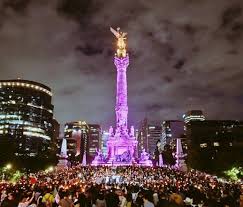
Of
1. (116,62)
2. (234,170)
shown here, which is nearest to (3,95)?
(116,62)

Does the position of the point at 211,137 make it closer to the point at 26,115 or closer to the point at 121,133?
the point at 121,133

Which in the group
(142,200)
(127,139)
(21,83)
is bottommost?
(142,200)

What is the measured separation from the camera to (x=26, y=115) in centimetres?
16338

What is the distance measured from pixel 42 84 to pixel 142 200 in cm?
16904

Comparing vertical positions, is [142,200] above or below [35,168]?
below

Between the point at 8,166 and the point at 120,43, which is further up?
the point at 120,43

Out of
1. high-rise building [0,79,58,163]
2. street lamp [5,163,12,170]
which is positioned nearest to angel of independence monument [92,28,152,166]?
street lamp [5,163,12,170]

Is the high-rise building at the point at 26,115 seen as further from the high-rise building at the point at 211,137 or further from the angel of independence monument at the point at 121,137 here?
the high-rise building at the point at 211,137

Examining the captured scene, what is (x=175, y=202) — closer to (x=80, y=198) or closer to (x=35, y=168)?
(x=80, y=198)

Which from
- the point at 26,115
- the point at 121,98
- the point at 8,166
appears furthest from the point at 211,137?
the point at 8,166

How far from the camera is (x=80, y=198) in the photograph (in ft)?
52.1

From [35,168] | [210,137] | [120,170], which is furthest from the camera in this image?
[210,137]

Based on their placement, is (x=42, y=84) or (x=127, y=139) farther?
(x=42, y=84)

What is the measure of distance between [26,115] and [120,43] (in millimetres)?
68230
